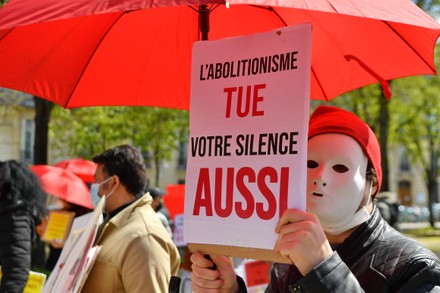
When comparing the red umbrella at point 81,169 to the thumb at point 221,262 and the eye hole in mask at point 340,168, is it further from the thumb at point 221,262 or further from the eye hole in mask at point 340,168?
the eye hole in mask at point 340,168

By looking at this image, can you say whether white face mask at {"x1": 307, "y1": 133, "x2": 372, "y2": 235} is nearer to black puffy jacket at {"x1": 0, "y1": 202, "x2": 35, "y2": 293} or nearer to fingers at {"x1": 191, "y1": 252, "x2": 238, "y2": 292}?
fingers at {"x1": 191, "y1": 252, "x2": 238, "y2": 292}

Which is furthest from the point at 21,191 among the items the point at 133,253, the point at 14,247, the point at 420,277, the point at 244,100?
the point at 420,277

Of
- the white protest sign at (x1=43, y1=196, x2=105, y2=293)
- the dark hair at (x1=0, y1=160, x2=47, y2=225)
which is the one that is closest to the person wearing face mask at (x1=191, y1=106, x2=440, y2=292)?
the white protest sign at (x1=43, y1=196, x2=105, y2=293)

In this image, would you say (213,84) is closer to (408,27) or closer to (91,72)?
(408,27)

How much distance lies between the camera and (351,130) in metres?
2.43

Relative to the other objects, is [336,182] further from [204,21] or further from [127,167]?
[127,167]

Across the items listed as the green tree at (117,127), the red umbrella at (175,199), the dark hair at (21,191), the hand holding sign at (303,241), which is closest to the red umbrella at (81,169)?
the red umbrella at (175,199)

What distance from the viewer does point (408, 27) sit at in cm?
307

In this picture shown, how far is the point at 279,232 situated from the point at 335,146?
0.50 meters

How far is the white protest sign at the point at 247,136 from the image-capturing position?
2094 millimetres

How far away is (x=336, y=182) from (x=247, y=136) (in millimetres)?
353

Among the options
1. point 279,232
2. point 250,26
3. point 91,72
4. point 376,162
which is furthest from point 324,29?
point 279,232

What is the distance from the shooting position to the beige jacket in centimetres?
381

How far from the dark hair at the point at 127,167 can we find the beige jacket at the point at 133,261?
0.52m
